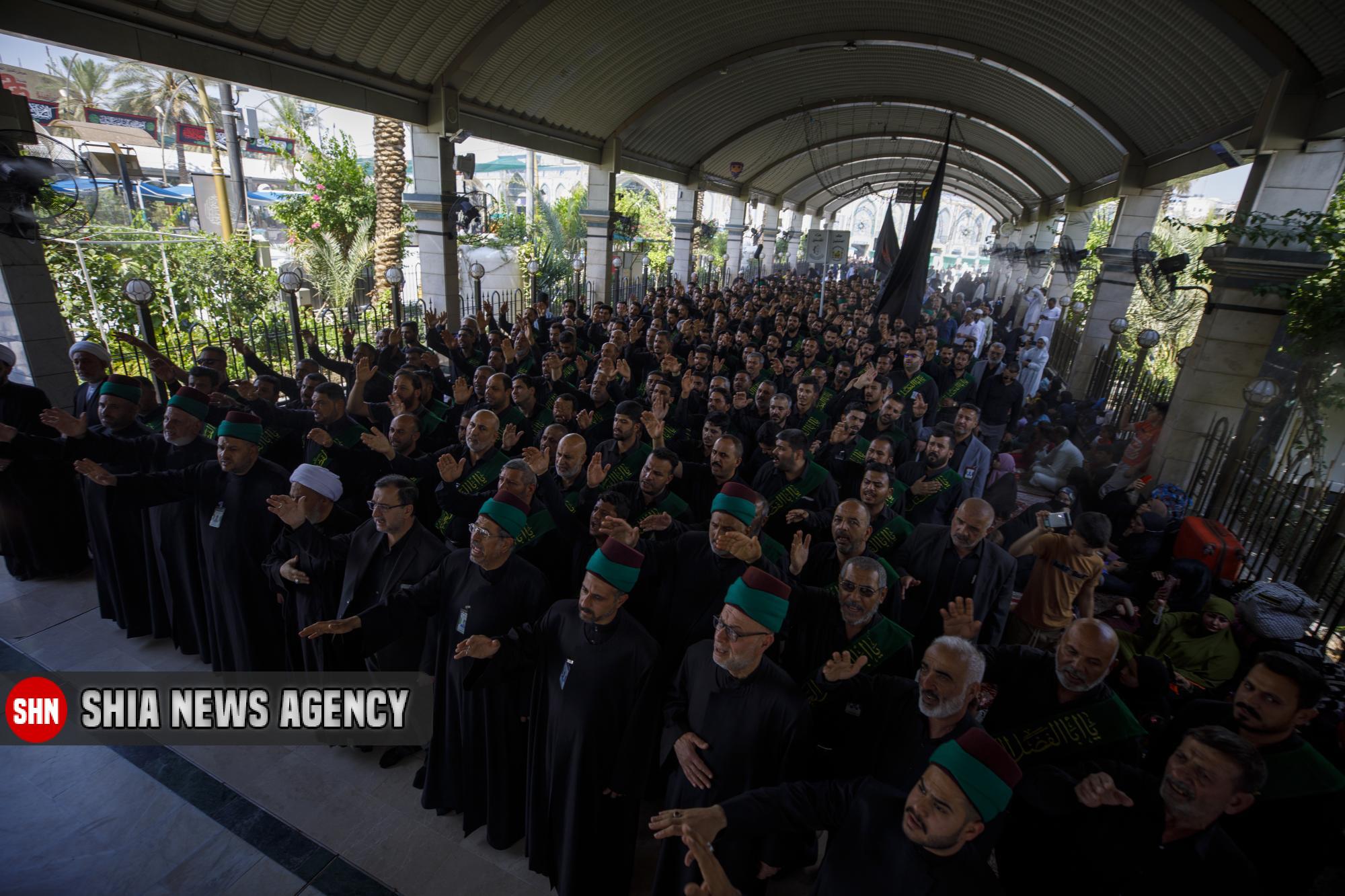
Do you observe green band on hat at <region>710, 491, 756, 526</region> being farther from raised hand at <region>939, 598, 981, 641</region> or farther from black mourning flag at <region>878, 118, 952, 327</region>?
black mourning flag at <region>878, 118, 952, 327</region>

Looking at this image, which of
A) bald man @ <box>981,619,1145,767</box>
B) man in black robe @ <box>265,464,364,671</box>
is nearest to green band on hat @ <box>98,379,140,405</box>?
man in black robe @ <box>265,464,364,671</box>

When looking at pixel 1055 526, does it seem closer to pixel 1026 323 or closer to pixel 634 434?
pixel 634 434

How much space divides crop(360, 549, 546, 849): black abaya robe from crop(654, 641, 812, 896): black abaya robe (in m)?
0.91

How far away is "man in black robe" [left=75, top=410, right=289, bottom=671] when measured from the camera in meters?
4.11

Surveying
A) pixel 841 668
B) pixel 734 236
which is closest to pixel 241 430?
pixel 841 668

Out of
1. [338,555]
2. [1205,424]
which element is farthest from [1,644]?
[1205,424]

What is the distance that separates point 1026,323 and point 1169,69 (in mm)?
8743

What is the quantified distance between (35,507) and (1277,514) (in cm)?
1121

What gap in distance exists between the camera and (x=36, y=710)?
14.1ft

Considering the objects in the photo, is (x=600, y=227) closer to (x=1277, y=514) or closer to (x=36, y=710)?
(x=1277, y=514)

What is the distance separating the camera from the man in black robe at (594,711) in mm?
3023

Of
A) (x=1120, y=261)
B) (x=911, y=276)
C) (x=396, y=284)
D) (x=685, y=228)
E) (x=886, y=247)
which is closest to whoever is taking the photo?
(x=396, y=284)

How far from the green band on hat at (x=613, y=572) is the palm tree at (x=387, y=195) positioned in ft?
48.8

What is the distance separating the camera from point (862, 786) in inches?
93.0
